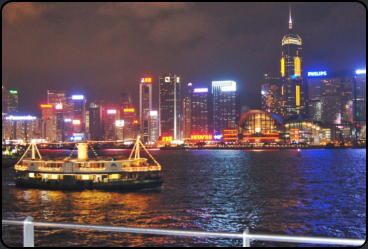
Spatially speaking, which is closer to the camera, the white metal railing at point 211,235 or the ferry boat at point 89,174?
the white metal railing at point 211,235

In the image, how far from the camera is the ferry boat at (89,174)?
4200 centimetres

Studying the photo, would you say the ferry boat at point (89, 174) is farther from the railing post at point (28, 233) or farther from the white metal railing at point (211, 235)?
the white metal railing at point (211, 235)

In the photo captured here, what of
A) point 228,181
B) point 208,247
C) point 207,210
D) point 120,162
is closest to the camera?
point 208,247

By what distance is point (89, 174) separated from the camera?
43094mm

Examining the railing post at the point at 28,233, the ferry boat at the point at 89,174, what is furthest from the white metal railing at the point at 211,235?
the ferry boat at the point at 89,174

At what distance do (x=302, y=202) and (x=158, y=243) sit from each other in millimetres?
→ 20015

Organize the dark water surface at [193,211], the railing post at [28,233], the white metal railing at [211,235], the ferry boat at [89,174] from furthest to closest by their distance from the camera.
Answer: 1. the ferry boat at [89,174]
2. the dark water surface at [193,211]
3. the railing post at [28,233]
4. the white metal railing at [211,235]

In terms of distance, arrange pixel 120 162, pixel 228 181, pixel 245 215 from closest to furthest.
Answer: pixel 245 215 → pixel 120 162 → pixel 228 181

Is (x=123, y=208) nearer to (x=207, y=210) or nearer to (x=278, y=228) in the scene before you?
(x=207, y=210)

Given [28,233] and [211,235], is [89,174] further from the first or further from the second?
[211,235]

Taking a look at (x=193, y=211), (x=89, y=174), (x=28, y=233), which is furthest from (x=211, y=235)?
(x=89, y=174)

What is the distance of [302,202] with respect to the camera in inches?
1480

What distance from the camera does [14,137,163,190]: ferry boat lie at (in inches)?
1654

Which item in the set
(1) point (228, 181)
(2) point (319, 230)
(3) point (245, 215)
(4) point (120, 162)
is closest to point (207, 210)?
(3) point (245, 215)
